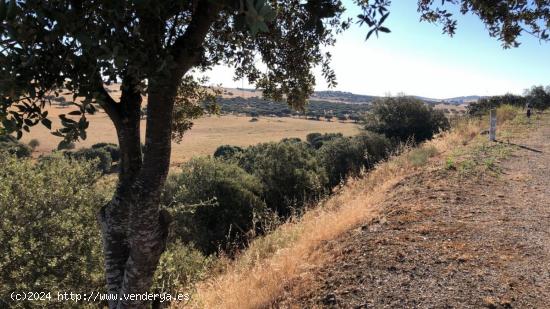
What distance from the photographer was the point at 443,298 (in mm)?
4375

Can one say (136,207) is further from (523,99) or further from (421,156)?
(523,99)

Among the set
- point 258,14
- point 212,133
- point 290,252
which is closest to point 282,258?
point 290,252

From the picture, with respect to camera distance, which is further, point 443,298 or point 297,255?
point 297,255

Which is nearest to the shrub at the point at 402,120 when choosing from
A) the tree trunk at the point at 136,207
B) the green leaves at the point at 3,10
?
the tree trunk at the point at 136,207

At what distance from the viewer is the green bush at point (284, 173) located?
19938 mm

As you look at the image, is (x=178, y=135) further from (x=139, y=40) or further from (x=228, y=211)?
(x=228, y=211)

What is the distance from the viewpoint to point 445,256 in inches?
210

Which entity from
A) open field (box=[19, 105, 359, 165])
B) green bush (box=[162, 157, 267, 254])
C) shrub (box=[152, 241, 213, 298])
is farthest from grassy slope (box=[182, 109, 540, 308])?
open field (box=[19, 105, 359, 165])

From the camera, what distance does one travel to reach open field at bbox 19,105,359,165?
51753 mm

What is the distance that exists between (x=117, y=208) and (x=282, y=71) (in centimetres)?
244

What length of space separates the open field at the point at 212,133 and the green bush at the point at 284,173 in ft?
66.7

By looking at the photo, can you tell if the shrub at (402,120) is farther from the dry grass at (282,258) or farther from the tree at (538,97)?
the dry grass at (282,258)

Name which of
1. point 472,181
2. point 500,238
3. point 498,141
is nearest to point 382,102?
point 498,141

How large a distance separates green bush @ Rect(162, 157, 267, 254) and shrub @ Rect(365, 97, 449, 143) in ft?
46.5
